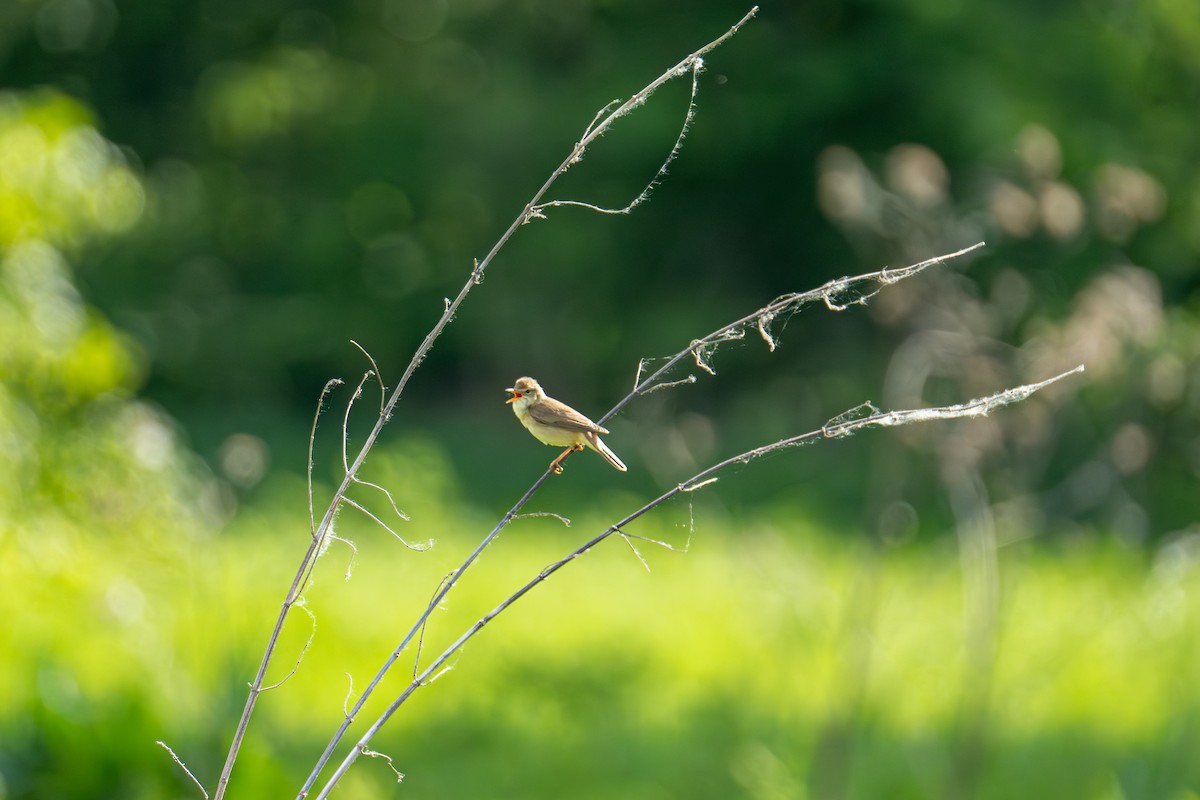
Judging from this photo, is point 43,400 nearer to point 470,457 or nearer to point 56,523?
point 56,523

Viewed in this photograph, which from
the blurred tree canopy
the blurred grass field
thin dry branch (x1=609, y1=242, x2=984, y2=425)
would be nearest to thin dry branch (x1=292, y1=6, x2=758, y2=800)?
thin dry branch (x1=609, y1=242, x2=984, y2=425)

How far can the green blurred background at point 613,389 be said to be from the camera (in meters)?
3.93

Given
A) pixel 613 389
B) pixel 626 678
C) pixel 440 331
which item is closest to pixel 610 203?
pixel 613 389

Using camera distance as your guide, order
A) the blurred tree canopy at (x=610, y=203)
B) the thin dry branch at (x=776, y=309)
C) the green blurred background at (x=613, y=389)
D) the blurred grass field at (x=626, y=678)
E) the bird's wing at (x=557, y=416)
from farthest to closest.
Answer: the blurred tree canopy at (x=610, y=203) → the green blurred background at (x=613, y=389) → the blurred grass field at (x=626, y=678) → the bird's wing at (x=557, y=416) → the thin dry branch at (x=776, y=309)

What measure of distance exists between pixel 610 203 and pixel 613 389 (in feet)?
9.00

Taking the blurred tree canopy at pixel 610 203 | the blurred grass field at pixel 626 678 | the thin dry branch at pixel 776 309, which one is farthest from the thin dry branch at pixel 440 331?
the blurred tree canopy at pixel 610 203

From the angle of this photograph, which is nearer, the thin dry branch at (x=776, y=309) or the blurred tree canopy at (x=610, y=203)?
the thin dry branch at (x=776, y=309)

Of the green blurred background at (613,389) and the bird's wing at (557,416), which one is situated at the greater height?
the bird's wing at (557,416)

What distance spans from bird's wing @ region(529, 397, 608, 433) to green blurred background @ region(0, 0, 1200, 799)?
0.21m

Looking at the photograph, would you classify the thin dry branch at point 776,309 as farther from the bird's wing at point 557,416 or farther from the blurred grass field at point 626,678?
the blurred grass field at point 626,678

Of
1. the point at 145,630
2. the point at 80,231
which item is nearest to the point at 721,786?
the point at 145,630

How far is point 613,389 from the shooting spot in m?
16.2

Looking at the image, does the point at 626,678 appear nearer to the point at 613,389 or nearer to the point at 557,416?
the point at 557,416

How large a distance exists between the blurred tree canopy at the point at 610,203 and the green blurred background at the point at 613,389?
0.05 metres
